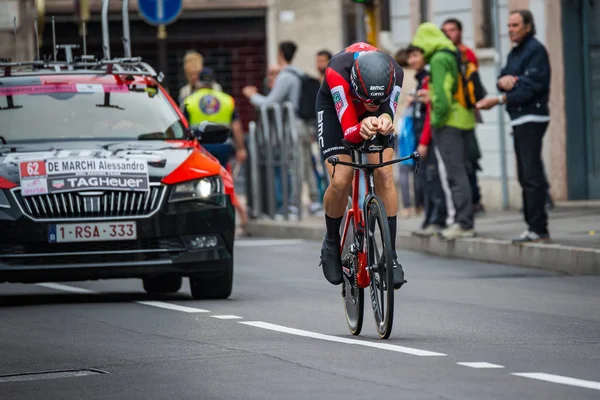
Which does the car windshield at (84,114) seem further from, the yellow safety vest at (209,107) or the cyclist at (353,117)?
the yellow safety vest at (209,107)

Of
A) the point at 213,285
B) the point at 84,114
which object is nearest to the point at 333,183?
the point at 213,285

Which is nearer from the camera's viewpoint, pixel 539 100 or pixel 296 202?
pixel 539 100

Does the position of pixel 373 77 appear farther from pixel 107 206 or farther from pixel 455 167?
pixel 455 167

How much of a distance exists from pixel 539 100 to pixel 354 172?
215 inches

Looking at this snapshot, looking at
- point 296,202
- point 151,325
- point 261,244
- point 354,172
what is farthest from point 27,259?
point 296,202

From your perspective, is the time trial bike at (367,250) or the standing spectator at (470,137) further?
the standing spectator at (470,137)

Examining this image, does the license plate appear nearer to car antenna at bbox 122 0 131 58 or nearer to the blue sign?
car antenna at bbox 122 0 131 58

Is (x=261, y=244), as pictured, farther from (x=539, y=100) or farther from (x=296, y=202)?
(x=539, y=100)

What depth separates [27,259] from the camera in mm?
12352

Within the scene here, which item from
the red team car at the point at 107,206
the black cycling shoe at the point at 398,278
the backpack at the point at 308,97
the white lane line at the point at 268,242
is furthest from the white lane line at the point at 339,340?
the backpack at the point at 308,97

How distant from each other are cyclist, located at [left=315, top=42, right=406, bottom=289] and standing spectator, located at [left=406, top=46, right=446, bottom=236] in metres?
6.46

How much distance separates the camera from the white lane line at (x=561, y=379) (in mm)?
7922

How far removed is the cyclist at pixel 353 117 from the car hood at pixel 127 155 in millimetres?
2232

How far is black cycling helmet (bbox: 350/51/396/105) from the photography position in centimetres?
996
